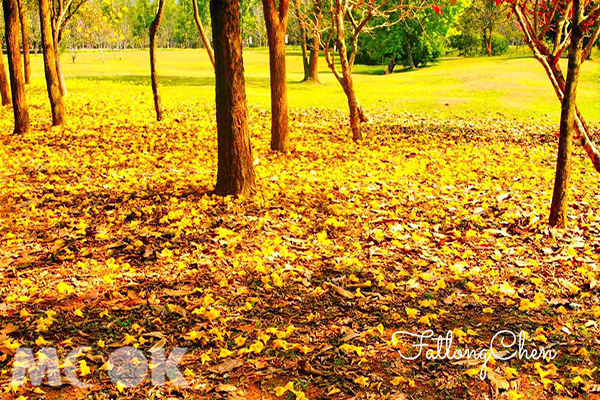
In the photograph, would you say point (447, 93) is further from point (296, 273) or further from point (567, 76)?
point (296, 273)

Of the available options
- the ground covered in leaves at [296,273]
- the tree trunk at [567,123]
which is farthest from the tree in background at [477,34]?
the tree trunk at [567,123]

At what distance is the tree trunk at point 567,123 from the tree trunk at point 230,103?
462 centimetres

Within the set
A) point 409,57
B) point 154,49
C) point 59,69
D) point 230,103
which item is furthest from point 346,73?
point 409,57

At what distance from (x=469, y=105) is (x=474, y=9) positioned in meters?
36.8

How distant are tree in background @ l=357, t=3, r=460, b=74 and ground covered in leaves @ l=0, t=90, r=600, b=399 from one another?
32021 mm

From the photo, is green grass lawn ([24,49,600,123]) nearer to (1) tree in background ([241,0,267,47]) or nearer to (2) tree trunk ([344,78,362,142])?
(2) tree trunk ([344,78,362,142])

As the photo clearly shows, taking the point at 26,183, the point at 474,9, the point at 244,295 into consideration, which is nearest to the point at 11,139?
the point at 26,183

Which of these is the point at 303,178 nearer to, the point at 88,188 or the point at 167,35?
the point at 88,188

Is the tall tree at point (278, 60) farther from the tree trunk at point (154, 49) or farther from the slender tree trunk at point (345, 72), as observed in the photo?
the tree trunk at point (154, 49)

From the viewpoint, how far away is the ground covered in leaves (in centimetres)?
441

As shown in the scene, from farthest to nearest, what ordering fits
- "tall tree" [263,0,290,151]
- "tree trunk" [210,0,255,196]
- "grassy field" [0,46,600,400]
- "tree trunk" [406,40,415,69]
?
"tree trunk" [406,40,415,69], "tall tree" [263,0,290,151], "tree trunk" [210,0,255,196], "grassy field" [0,46,600,400]

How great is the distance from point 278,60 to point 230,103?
153 inches

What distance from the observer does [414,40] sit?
153ft

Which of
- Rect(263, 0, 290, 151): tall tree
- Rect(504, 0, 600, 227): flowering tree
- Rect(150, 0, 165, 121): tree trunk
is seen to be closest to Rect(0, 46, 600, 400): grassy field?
Rect(504, 0, 600, 227): flowering tree
